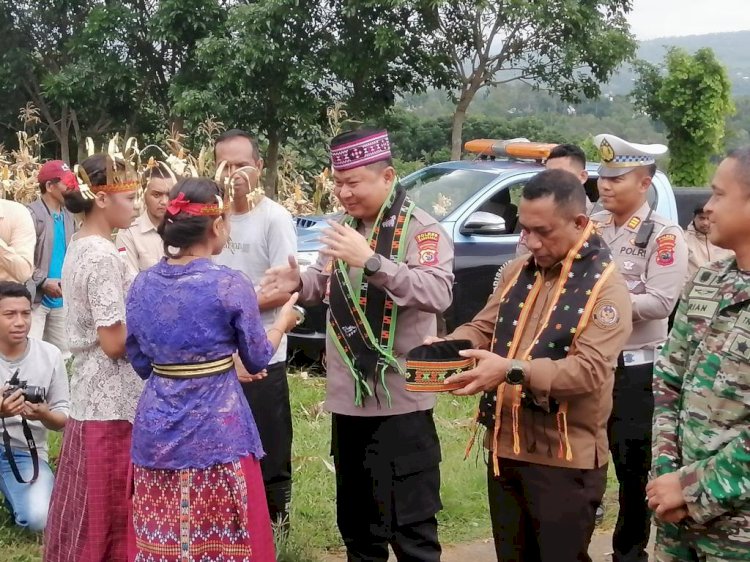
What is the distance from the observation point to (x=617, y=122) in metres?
54.4

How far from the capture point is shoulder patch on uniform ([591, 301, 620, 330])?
115 inches

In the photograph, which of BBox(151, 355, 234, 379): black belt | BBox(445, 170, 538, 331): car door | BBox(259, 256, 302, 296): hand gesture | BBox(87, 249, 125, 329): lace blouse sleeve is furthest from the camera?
BBox(445, 170, 538, 331): car door

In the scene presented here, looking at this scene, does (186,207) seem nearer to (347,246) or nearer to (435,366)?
(347,246)

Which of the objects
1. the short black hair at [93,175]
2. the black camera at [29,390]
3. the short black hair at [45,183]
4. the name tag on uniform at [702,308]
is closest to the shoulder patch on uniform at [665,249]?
the name tag on uniform at [702,308]

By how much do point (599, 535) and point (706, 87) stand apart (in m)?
20.9

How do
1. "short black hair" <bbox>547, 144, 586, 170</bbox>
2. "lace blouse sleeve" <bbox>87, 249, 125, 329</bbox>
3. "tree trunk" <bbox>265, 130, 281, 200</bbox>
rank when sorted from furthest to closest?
"tree trunk" <bbox>265, 130, 281, 200</bbox>
"short black hair" <bbox>547, 144, 586, 170</bbox>
"lace blouse sleeve" <bbox>87, 249, 125, 329</bbox>

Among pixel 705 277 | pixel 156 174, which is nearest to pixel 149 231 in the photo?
pixel 156 174

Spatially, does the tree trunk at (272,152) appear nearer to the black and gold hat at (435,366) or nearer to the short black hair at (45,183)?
the short black hair at (45,183)

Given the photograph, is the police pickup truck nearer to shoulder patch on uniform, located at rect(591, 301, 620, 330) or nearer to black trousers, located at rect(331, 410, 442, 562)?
black trousers, located at rect(331, 410, 442, 562)

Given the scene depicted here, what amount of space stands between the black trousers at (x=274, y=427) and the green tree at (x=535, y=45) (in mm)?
14890

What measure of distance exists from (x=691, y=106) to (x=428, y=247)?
876 inches

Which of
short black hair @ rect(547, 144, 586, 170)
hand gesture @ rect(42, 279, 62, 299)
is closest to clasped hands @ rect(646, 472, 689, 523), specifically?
short black hair @ rect(547, 144, 586, 170)

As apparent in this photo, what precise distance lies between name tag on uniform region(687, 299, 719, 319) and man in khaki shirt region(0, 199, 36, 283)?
373cm

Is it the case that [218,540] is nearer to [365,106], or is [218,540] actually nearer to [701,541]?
[701,541]
